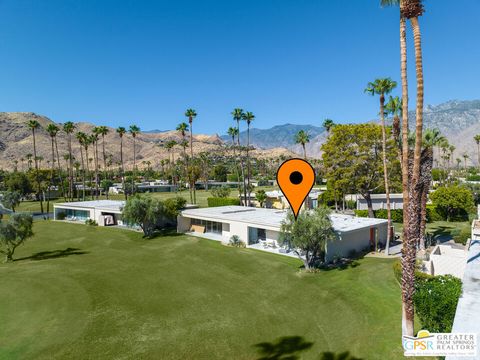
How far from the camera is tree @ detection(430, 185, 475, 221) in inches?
1966

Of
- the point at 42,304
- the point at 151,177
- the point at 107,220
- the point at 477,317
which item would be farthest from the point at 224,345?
the point at 151,177

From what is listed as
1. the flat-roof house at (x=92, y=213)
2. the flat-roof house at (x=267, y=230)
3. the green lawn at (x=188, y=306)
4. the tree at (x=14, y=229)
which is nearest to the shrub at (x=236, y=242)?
the flat-roof house at (x=267, y=230)

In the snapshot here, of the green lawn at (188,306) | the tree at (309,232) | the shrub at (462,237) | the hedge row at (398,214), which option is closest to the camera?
the green lawn at (188,306)

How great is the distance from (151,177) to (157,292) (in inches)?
6876

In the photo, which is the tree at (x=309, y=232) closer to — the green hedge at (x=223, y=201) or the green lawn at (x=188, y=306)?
the green lawn at (x=188, y=306)

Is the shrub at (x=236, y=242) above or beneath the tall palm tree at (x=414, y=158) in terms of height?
beneath

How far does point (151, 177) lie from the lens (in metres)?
193

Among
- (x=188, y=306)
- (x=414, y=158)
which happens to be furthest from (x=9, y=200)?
(x=414, y=158)

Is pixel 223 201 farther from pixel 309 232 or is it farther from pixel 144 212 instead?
pixel 309 232

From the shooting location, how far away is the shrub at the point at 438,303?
14486 millimetres

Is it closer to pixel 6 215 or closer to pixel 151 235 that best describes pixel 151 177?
pixel 6 215

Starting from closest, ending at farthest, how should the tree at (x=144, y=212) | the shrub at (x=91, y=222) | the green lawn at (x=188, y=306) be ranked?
the green lawn at (x=188, y=306) → the tree at (x=144, y=212) → the shrub at (x=91, y=222)

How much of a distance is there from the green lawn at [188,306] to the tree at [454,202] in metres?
27.9

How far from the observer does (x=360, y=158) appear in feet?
151
